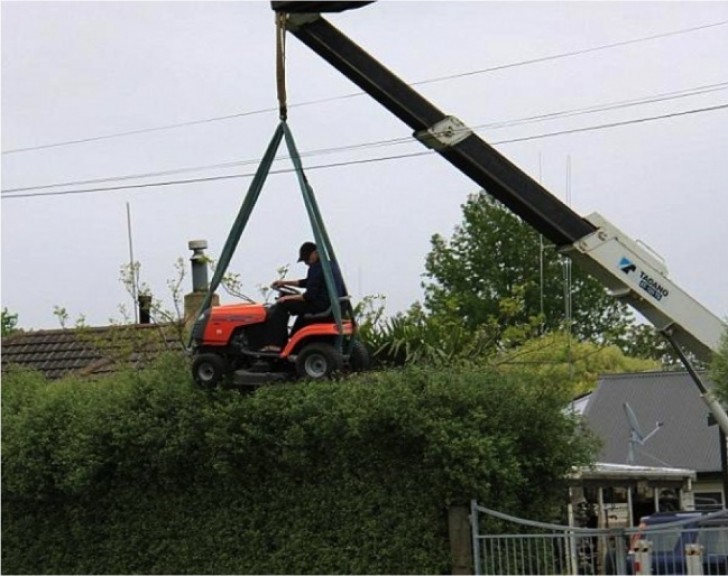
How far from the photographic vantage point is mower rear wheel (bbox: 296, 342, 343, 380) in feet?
47.2

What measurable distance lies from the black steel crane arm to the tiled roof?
4.32m

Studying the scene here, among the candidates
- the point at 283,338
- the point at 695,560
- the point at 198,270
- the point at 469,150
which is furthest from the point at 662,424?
the point at 695,560

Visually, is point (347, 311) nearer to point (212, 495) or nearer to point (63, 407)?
point (212, 495)

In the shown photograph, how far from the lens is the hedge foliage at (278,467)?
14.2 metres

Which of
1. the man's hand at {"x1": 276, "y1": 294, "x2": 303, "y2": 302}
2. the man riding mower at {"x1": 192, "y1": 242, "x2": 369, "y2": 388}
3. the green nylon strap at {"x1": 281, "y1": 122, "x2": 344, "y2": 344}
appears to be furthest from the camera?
the man's hand at {"x1": 276, "y1": 294, "x2": 303, "y2": 302}

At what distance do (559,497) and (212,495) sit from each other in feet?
12.5

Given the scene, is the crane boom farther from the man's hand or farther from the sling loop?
the man's hand

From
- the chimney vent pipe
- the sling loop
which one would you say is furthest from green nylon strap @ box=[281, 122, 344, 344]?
the chimney vent pipe

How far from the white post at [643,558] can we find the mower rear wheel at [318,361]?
11.8 feet

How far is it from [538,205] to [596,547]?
3.83 metres

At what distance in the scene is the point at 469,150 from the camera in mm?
15328

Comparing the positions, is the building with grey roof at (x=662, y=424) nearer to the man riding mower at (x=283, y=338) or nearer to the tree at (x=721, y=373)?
the man riding mower at (x=283, y=338)

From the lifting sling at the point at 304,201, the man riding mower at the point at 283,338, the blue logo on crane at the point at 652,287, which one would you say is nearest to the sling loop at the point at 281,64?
the lifting sling at the point at 304,201

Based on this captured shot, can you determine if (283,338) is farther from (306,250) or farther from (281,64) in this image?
(281,64)
